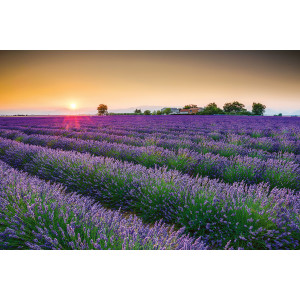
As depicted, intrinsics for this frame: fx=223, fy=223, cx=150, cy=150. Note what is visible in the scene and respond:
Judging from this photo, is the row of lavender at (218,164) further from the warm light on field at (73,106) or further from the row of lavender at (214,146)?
the warm light on field at (73,106)

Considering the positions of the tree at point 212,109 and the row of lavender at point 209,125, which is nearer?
the tree at point 212,109

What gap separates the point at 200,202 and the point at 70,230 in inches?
47.1

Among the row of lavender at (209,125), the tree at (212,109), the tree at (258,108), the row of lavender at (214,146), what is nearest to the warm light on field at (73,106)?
the row of lavender at (214,146)

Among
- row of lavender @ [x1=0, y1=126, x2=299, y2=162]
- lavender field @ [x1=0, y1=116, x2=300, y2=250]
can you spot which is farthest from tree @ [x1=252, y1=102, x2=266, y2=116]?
lavender field @ [x1=0, y1=116, x2=300, y2=250]

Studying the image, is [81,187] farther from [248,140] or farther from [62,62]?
[248,140]

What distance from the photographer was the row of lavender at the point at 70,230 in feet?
4.88

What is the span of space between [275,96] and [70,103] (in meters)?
4.02

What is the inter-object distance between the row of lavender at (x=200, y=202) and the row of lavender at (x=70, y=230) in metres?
0.36

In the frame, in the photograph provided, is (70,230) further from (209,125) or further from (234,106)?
(209,125)

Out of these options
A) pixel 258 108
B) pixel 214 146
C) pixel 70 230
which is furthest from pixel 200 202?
pixel 258 108

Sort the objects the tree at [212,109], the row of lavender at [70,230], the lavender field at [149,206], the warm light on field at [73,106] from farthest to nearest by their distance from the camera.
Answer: the tree at [212,109], the warm light on field at [73,106], the lavender field at [149,206], the row of lavender at [70,230]

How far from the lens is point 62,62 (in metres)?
3.92
